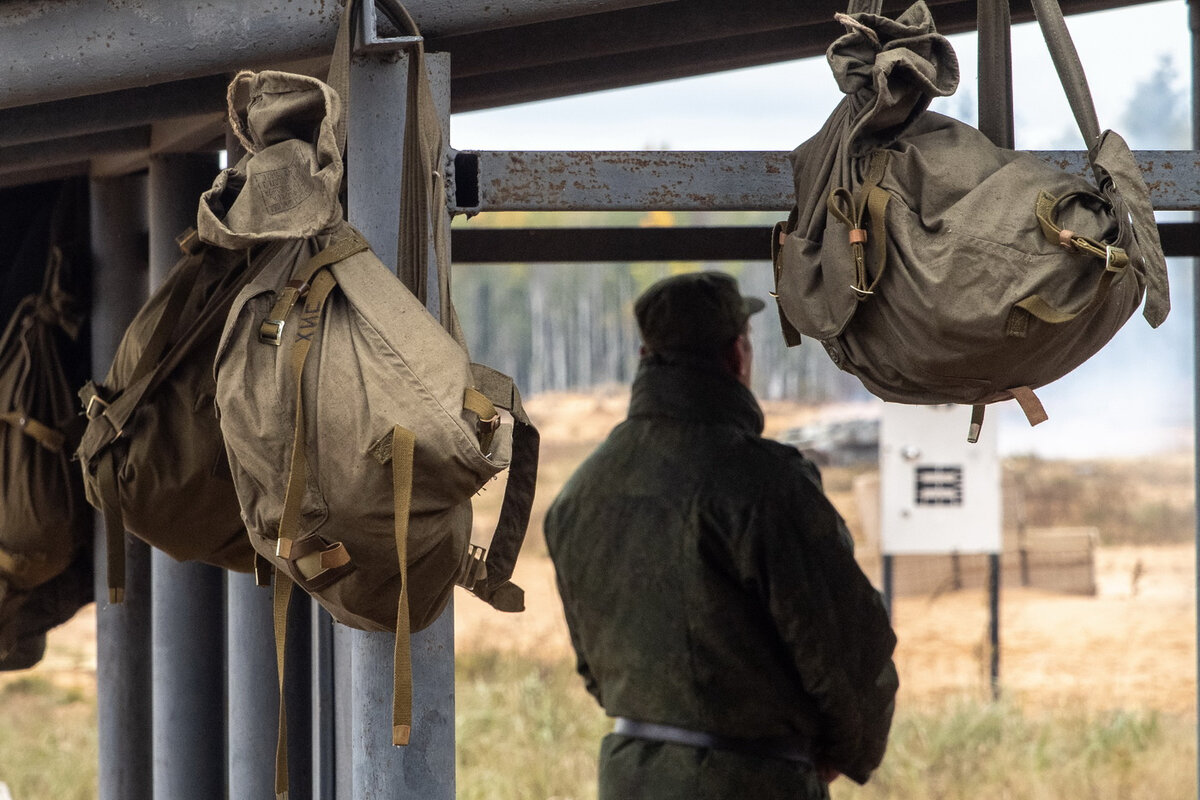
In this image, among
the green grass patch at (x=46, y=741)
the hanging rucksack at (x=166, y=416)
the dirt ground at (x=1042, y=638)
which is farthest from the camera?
the dirt ground at (x=1042, y=638)

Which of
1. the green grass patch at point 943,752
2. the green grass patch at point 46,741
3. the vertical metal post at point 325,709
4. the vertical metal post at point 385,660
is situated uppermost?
the vertical metal post at point 385,660

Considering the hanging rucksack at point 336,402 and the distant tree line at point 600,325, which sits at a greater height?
the distant tree line at point 600,325

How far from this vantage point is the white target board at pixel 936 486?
370 inches

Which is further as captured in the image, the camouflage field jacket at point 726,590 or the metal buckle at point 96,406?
the camouflage field jacket at point 726,590

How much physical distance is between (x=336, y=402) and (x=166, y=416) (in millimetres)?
928

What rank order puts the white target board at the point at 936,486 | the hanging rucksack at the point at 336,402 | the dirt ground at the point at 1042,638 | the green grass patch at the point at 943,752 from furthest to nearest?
the dirt ground at the point at 1042,638 < the green grass patch at the point at 943,752 < the white target board at the point at 936,486 < the hanging rucksack at the point at 336,402

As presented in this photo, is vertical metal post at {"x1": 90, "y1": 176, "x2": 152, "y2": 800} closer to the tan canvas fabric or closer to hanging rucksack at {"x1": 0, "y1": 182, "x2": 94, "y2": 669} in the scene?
hanging rucksack at {"x1": 0, "y1": 182, "x2": 94, "y2": 669}

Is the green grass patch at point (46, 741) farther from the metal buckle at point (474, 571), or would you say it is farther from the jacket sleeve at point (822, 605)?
the metal buckle at point (474, 571)

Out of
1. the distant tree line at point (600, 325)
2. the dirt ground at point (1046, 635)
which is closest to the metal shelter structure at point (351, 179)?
the dirt ground at point (1046, 635)

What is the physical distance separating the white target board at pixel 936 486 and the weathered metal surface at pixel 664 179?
7028 mm

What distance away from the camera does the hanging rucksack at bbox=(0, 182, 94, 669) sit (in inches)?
150

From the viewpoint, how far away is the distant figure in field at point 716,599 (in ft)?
11.4

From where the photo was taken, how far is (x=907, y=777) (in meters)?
10.1

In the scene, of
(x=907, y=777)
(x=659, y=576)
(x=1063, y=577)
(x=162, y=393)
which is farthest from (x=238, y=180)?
(x=1063, y=577)
